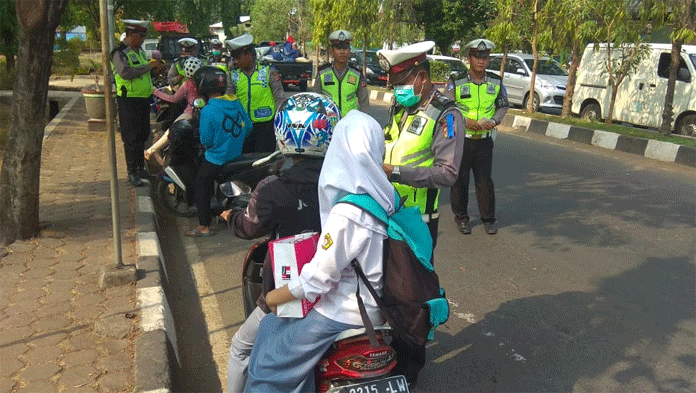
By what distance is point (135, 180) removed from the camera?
7637 mm

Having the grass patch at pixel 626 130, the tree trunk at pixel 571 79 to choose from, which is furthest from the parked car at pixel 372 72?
the tree trunk at pixel 571 79

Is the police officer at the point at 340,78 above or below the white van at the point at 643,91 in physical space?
above

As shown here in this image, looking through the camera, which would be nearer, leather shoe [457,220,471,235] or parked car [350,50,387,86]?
leather shoe [457,220,471,235]

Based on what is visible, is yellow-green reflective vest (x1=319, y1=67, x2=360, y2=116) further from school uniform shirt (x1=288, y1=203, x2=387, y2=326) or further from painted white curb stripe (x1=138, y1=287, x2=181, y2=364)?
school uniform shirt (x1=288, y1=203, x2=387, y2=326)

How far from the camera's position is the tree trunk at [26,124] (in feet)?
16.8

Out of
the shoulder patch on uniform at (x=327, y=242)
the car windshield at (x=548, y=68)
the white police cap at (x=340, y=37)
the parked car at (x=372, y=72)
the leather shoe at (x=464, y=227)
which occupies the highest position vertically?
the white police cap at (x=340, y=37)

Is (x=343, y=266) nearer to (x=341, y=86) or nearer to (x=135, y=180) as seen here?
(x=341, y=86)

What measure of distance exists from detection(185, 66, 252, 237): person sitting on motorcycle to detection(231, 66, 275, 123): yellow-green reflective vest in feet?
1.61

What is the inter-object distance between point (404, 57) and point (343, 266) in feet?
5.84

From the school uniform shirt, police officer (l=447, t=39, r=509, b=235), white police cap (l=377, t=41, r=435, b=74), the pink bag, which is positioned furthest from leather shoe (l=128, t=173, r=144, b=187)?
the school uniform shirt

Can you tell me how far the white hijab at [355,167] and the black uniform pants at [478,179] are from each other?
421 centimetres

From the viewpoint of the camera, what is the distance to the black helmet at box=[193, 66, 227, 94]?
6.04 meters

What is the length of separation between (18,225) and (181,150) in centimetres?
168

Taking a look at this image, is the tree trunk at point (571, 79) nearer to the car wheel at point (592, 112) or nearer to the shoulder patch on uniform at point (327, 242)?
the car wheel at point (592, 112)
